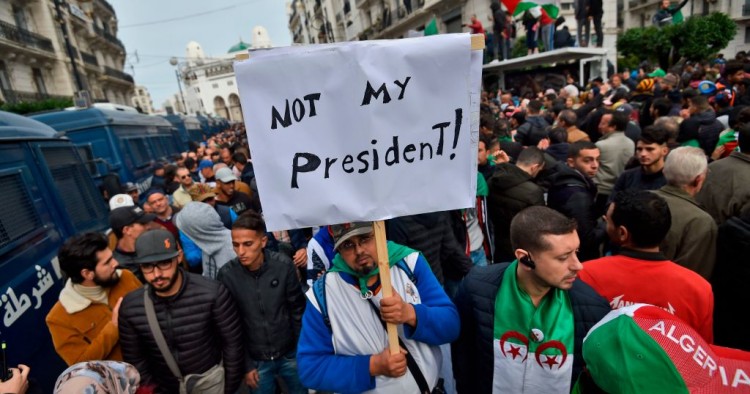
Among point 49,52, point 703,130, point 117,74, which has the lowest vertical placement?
point 703,130

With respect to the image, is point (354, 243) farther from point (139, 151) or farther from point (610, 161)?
point (139, 151)

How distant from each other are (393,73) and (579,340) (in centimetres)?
140

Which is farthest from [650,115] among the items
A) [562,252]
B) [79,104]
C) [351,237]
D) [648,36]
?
[648,36]

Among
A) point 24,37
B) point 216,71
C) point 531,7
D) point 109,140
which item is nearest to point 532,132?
point 109,140

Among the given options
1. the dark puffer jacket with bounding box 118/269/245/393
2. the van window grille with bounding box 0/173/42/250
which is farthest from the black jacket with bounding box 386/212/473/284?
the van window grille with bounding box 0/173/42/250

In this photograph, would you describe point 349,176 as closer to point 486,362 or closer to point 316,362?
point 316,362

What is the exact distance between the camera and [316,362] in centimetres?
179

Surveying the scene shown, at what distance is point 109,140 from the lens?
26.4ft

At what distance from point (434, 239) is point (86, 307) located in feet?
7.71

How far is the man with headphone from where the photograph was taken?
5.49 feet

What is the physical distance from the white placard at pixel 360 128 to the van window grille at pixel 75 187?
4154mm

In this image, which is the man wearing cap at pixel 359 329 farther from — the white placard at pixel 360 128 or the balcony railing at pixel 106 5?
the balcony railing at pixel 106 5

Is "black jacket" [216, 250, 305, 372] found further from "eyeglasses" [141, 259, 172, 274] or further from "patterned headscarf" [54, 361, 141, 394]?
"patterned headscarf" [54, 361, 141, 394]

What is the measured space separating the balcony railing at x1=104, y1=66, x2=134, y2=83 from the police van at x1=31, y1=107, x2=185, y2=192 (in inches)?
1124
